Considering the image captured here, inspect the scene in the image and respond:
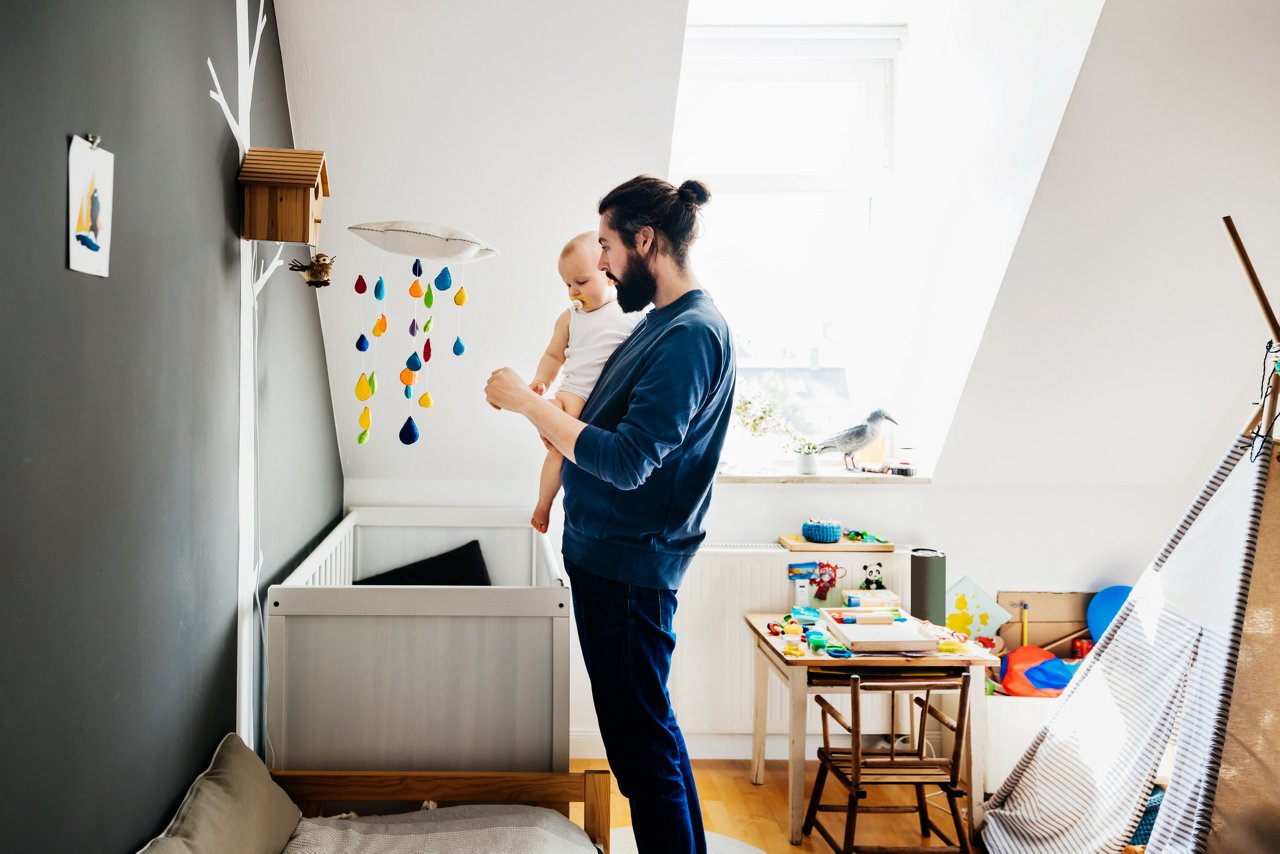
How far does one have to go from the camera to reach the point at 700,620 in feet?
9.11

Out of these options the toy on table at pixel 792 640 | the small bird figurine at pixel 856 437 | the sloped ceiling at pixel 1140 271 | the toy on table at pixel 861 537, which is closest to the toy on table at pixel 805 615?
the toy on table at pixel 792 640

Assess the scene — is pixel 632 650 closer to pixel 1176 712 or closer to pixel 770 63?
pixel 1176 712

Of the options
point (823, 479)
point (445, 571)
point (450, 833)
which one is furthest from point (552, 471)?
point (823, 479)

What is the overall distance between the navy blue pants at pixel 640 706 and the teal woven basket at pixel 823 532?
135cm

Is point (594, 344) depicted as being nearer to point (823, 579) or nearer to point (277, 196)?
point (277, 196)

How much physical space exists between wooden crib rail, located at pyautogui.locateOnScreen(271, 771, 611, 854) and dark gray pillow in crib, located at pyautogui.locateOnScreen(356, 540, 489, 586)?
83 cm

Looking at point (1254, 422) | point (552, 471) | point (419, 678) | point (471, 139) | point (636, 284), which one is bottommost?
point (419, 678)

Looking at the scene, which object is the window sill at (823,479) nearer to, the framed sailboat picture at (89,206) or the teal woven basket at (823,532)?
the teal woven basket at (823,532)

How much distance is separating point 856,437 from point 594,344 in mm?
1315

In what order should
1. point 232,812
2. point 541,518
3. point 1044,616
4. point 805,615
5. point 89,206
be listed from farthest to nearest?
point 1044,616
point 805,615
point 541,518
point 232,812
point 89,206

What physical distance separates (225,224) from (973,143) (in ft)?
6.63

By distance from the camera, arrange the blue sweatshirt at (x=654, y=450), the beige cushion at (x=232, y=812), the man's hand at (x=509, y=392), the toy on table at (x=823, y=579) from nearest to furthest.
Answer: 1. the beige cushion at (x=232, y=812)
2. the blue sweatshirt at (x=654, y=450)
3. the man's hand at (x=509, y=392)
4. the toy on table at (x=823, y=579)

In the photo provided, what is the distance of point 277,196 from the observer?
167cm

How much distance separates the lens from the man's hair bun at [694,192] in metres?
1.55
